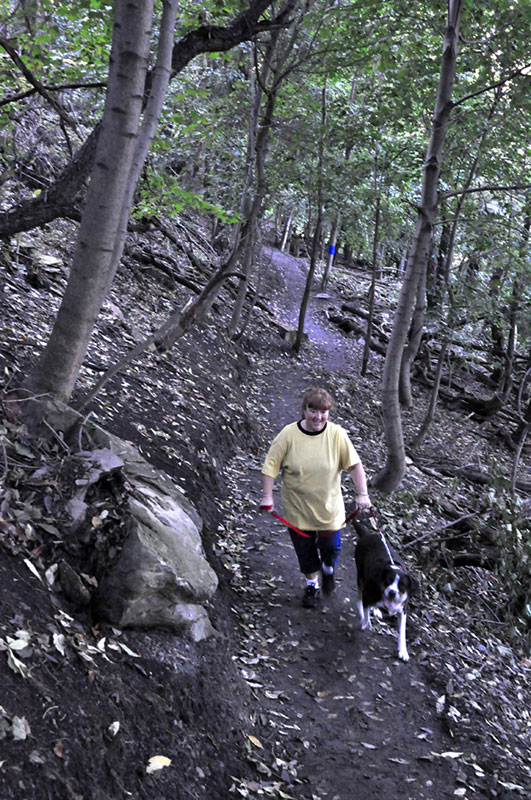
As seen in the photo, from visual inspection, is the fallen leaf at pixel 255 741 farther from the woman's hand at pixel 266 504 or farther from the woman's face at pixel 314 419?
the woman's face at pixel 314 419

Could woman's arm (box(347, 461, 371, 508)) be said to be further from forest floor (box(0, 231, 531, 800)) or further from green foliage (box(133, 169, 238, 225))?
green foliage (box(133, 169, 238, 225))

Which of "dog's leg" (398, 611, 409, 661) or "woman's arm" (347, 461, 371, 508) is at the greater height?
"woman's arm" (347, 461, 371, 508)

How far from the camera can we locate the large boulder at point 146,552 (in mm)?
4039

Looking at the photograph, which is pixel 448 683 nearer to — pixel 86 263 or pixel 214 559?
pixel 214 559

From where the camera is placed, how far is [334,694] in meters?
4.96

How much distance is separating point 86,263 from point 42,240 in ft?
21.4

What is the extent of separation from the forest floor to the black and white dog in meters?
0.23

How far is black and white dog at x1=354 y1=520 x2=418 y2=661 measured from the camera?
17.1ft

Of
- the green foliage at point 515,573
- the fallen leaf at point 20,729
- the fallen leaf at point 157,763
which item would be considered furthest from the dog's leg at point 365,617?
the fallen leaf at point 20,729

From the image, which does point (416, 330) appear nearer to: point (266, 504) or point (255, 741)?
point (266, 504)

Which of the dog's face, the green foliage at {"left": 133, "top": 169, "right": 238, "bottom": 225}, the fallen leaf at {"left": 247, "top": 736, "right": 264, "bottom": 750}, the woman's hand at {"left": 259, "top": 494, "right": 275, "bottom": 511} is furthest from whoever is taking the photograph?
the green foliage at {"left": 133, "top": 169, "right": 238, "bottom": 225}

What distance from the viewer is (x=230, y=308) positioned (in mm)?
17547

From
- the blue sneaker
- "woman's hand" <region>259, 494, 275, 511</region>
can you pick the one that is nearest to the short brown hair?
"woman's hand" <region>259, 494, 275, 511</region>

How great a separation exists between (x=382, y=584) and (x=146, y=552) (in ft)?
6.76
